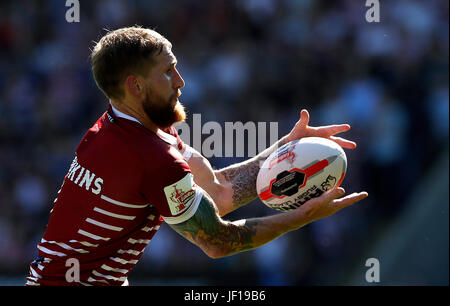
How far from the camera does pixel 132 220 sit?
3592 millimetres

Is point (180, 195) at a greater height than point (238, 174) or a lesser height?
greater

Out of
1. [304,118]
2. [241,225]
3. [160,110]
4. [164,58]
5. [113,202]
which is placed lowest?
[241,225]

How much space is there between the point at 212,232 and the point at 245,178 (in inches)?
39.7

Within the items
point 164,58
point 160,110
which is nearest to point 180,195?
point 160,110

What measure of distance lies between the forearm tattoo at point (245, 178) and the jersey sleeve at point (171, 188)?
95cm

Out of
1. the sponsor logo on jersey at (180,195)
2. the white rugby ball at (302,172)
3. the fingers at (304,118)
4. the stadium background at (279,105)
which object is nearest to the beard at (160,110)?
the sponsor logo on jersey at (180,195)

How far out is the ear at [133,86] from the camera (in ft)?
12.0

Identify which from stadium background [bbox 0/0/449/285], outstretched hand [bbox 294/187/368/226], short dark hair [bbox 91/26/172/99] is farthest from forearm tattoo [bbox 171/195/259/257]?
stadium background [bbox 0/0/449/285]

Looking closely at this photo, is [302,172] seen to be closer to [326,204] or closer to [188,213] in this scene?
[326,204]

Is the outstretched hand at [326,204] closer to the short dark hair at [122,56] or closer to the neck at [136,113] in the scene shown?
the neck at [136,113]

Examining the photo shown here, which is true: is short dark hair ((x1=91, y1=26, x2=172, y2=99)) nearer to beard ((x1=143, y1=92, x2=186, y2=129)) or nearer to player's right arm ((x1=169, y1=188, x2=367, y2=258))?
beard ((x1=143, y1=92, x2=186, y2=129))

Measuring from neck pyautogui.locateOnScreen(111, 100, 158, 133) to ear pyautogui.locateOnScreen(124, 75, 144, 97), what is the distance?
9 cm

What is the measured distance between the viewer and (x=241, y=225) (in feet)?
11.9

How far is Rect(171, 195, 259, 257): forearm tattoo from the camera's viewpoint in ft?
11.4
